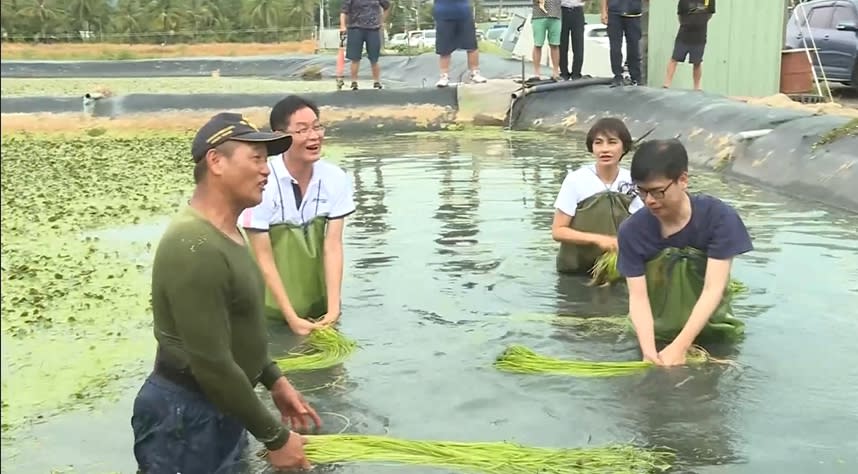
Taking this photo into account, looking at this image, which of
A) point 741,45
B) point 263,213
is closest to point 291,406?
point 263,213

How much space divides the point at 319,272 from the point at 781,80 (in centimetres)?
1059

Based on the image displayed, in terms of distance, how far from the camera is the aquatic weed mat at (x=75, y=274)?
4.05 meters

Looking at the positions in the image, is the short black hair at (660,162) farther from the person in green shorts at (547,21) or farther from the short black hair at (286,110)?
the person in green shorts at (547,21)

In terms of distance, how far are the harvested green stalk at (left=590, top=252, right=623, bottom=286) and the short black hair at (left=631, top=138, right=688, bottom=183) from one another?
4.64 ft

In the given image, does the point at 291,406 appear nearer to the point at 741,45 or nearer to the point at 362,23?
the point at 362,23

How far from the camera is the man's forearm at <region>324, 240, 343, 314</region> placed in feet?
15.2

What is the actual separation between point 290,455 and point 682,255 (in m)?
2.00

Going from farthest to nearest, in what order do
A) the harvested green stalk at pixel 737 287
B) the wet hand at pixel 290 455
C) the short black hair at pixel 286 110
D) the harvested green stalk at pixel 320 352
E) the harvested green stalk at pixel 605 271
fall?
the harvested green stalk at pixel 605 271 → the harvested green stalk at pixel 737 287 → the short black hair at pixel 286 110 → the harvested green stalk at pixel 320 352 → the wet hand at pixel 290 455

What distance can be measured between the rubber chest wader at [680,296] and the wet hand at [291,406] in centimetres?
172

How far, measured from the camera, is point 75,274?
5.77 meters

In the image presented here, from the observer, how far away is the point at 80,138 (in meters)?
13.3

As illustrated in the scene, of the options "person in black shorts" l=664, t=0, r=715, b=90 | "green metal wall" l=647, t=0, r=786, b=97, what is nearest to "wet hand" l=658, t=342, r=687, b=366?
"person in black shorts" l=664, t=0, r=715, b=90

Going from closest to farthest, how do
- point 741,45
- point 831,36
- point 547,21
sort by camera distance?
point 547,21 < point 741,45 < point 831,36

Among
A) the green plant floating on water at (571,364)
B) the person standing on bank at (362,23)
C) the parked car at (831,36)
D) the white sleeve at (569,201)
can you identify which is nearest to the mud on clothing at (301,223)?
the green plant floating on water at (571,364)
